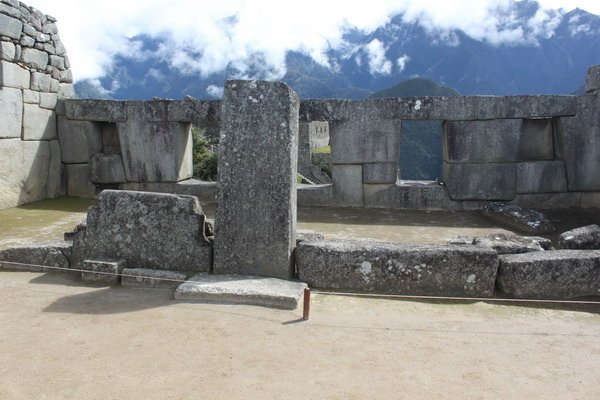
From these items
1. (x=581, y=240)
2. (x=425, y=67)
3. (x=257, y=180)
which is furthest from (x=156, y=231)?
(x=425, y=67)

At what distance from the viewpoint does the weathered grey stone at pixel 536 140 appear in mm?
9945

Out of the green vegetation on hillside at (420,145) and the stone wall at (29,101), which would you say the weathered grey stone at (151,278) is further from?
the green vegetation on hillside at (420,145)

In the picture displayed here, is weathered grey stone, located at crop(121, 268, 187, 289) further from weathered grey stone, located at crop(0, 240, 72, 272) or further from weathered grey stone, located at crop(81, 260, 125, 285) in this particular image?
weathered grey stone, located at crop(0, 240, 72, 272)

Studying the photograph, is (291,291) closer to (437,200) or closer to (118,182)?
(437,200)

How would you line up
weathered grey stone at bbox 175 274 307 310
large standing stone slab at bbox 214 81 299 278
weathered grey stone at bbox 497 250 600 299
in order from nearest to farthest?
weathered grey stone at bbox 175 274 307 310
weathered grey stone at bbox 497 250 600 299
large standing stone slab at bbox 214 81 299 278

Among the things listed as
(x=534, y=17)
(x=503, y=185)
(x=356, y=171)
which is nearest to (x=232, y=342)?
(x=356, y=171)

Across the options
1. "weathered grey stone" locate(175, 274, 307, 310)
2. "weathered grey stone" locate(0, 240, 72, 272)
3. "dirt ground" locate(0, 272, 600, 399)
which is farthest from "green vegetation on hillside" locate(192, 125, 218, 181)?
"dirt ground" locate(0, 272, 600, 399)

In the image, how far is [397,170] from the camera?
1006 cm

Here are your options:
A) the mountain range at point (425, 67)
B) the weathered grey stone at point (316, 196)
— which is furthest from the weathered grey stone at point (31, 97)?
the mountain range at point (425, 67)

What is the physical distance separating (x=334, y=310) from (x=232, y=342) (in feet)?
3.97

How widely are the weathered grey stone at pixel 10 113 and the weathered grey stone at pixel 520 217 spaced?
9178 mm

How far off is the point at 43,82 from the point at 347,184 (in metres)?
6.65

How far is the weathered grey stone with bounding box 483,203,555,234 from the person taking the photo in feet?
26.3

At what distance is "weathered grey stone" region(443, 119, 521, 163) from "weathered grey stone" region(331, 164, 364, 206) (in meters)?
1.87
